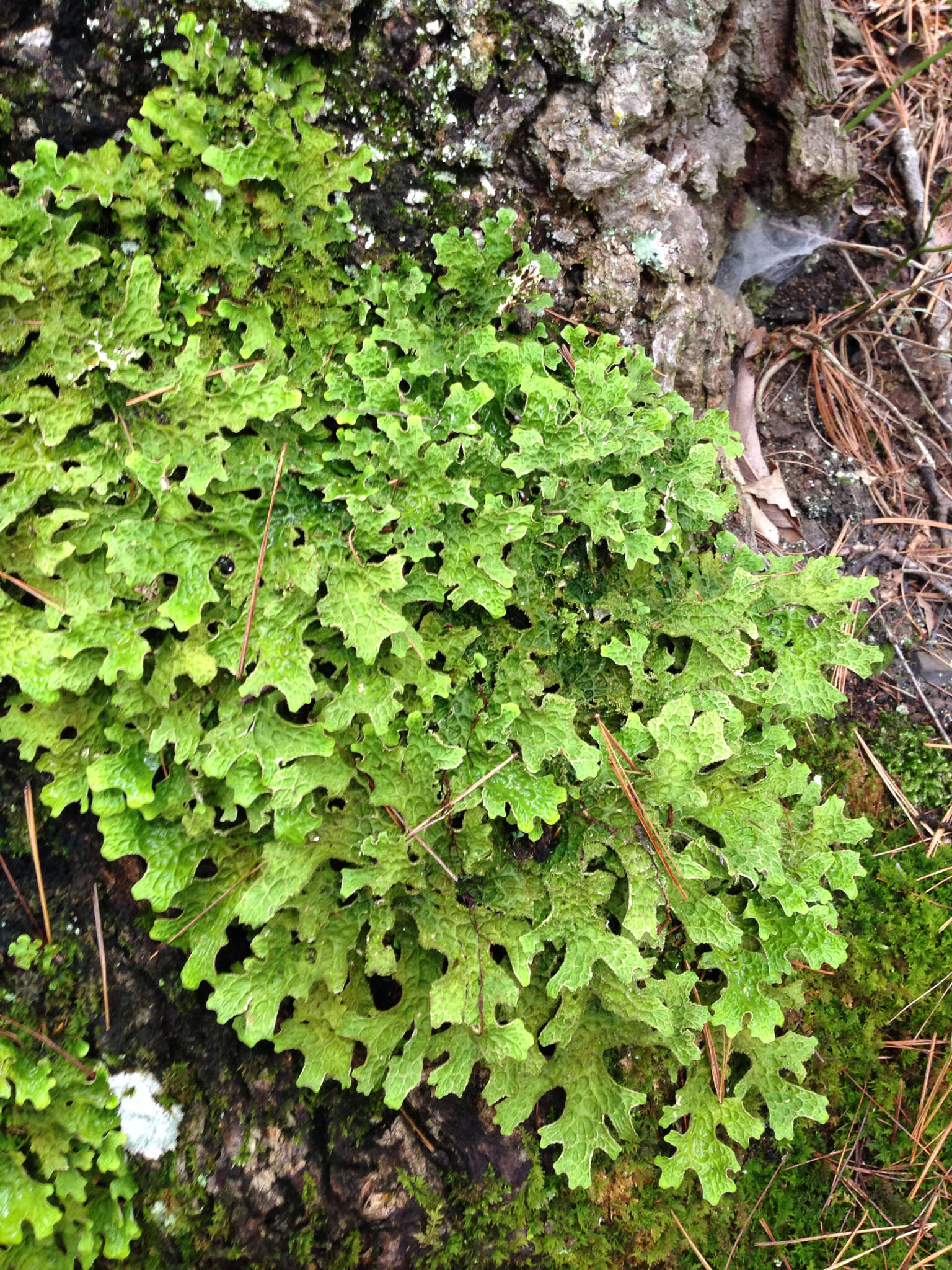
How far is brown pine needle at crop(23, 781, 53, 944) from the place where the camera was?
254 cm

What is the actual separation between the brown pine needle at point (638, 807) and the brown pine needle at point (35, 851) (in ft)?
5.96

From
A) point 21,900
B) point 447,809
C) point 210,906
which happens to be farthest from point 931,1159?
point 21,900

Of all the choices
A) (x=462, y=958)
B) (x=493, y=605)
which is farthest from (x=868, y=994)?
(x=493, y=605)

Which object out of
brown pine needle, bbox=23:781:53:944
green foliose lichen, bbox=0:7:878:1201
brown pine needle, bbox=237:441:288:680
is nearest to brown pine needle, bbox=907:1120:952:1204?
green foliose lichen, bbox=0:7:878:1201

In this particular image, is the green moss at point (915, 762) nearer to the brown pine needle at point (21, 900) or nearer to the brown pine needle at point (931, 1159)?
the brown pine needle at point (931, 1159)

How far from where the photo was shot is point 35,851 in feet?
8.38

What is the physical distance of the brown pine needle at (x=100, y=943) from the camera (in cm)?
259

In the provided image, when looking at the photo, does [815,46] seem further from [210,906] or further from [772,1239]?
[772,1239]

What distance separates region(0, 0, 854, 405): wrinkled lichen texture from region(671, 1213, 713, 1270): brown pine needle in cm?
303

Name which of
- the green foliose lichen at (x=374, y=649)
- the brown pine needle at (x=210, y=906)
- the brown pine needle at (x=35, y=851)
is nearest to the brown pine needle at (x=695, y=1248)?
the green foliose lichen at (x=374, y=649)

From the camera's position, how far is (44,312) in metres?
2.33

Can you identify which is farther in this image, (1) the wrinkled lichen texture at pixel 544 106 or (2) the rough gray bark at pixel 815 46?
(2) the rough gray bark at pixel 815 46

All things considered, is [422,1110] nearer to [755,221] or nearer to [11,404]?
[11,404]

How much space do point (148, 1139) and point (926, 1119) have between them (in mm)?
2749
